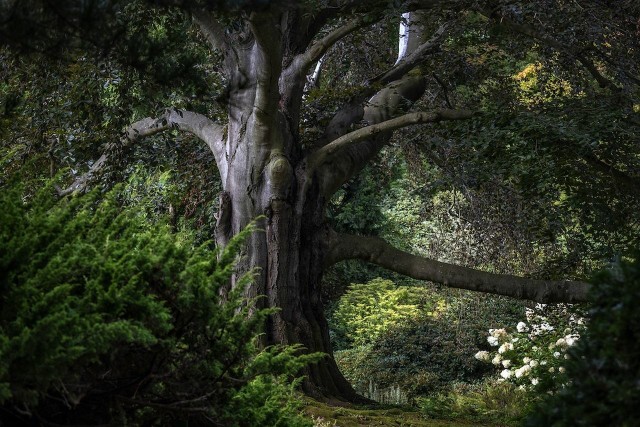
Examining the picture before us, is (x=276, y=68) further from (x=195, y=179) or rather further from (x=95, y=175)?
(x=195, y=179)

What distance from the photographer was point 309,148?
8352mm

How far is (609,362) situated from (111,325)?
153 centimetres

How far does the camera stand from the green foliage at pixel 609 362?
92.7 inches

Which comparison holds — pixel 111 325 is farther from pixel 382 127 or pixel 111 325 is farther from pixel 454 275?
pixel 454 275

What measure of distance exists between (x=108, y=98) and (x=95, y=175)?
790 mm

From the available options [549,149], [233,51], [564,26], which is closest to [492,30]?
[564,26]

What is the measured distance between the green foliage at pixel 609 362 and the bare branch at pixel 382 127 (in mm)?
4879

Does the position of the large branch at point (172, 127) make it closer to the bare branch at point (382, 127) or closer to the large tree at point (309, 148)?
the large tree at point (309, 148)

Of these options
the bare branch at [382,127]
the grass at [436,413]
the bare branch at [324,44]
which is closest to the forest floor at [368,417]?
the grass at [436,413]

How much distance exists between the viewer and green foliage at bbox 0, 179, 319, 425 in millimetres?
2672

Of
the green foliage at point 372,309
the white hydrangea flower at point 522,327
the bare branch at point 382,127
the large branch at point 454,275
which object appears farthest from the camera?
the green foliage at point 372,309

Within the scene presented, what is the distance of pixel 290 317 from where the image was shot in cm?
738

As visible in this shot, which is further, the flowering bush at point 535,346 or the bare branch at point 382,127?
the flowering bush at point 535,346

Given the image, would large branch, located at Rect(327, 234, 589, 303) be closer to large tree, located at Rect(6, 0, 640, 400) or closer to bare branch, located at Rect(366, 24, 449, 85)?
large tree, located at Rect(6, 0, 640, 400)
